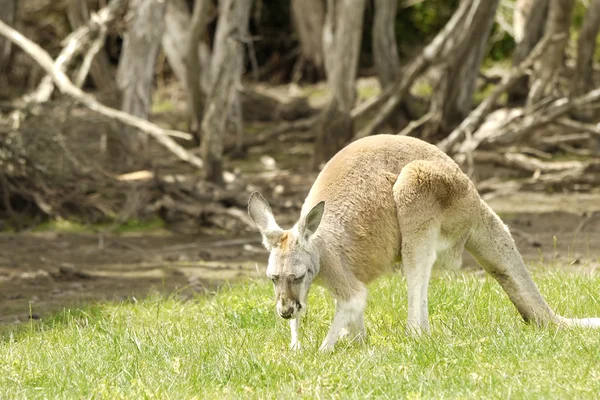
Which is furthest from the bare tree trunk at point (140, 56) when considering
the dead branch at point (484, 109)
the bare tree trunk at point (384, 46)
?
the bare tree trunk at point (384, 46)

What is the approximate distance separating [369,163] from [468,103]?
813 cm

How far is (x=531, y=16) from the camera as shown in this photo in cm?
1260

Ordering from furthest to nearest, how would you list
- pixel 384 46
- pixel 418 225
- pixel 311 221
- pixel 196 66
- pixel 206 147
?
1. pixel 384 46
2. pixel 196 66
3. pixel 206 147
4. pixel 418 225
5. pixel 311 221

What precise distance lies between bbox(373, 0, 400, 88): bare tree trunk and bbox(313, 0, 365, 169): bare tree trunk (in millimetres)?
1349

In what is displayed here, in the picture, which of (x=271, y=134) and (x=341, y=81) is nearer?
(x=341, y=81)

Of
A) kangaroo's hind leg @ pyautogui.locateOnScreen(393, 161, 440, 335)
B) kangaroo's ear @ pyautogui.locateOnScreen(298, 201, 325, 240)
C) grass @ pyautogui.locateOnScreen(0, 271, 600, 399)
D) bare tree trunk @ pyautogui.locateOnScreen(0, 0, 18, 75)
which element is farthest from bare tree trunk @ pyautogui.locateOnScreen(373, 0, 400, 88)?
kangaroo's ear @ pyautogui.locateOnScreen(298, 201, 325, 240)

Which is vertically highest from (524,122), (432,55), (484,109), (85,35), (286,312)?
(85,35)

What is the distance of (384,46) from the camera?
13.6 meters

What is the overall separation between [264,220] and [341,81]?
6.74 meters

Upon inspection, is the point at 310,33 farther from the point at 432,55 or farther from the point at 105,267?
the point at 105,267

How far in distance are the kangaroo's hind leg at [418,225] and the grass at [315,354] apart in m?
0.28

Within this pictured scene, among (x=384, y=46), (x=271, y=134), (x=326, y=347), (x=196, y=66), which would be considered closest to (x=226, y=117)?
(x=196, y=66)

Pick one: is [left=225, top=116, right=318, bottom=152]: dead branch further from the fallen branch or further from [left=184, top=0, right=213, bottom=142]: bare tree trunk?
the fallen branch

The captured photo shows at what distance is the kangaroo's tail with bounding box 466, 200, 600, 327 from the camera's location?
5289 millimetres
